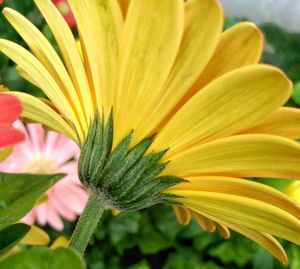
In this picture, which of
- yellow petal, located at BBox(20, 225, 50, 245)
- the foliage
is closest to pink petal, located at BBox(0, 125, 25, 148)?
yellow petal, located at BBox(20, 225, 50, 245)

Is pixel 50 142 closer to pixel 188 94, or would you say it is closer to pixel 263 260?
pixel 263 260

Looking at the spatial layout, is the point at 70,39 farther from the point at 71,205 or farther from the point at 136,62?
the point at 71,205

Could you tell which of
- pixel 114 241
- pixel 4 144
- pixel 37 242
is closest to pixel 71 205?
pixel 114 241

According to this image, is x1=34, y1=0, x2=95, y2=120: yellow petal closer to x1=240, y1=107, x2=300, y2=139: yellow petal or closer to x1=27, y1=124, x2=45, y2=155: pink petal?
x1=240, y1=107, x2=300, y2=139: yellow petal

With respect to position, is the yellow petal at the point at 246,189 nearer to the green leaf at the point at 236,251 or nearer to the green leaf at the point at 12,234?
the green leaf at the point at 12,234

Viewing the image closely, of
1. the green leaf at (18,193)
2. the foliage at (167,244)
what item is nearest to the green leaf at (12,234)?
the green leaf at (18,193)

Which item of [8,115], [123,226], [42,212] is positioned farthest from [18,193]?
[123,226]
